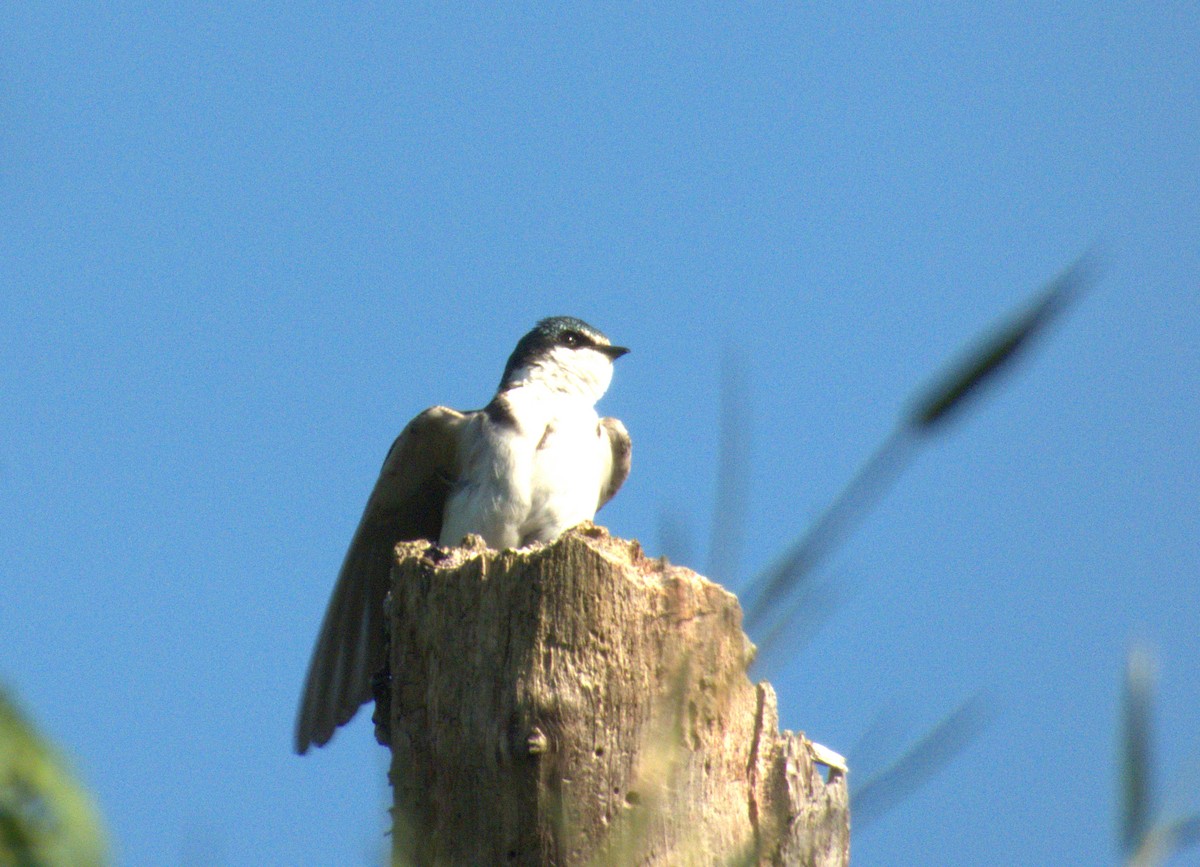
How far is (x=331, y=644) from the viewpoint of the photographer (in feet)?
23.2

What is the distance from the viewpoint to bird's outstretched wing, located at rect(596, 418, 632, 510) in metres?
7.55

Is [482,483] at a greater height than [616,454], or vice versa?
[616,454]

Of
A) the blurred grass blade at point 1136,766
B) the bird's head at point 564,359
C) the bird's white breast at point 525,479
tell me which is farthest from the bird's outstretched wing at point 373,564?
the blurred grass blade at point 1136,766

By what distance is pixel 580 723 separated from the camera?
3389 millimetres

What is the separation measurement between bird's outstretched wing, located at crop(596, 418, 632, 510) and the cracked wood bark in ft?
11.9

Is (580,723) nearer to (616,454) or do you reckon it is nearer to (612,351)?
(616,454)

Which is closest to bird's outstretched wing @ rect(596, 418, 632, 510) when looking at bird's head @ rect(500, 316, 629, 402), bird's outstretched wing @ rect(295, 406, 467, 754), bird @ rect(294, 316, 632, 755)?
bird @ rect(294, 316, 632, 755)

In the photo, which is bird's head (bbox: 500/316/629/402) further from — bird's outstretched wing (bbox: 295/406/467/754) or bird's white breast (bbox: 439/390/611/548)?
bird's outstretched wing (bbox: 295/406/467/754)

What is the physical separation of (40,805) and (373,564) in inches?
208

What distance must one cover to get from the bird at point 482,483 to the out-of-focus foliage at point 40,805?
Answer: 4.05 m

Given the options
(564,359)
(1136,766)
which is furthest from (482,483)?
(1136,766)

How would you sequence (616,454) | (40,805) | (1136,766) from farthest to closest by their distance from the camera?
(616,454)
(40,805)
(1136,766)

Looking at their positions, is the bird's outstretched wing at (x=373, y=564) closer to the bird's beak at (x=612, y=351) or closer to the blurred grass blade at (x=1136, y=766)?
the bird's beak at (x=612, y=351)

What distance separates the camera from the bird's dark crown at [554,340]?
7902mm
